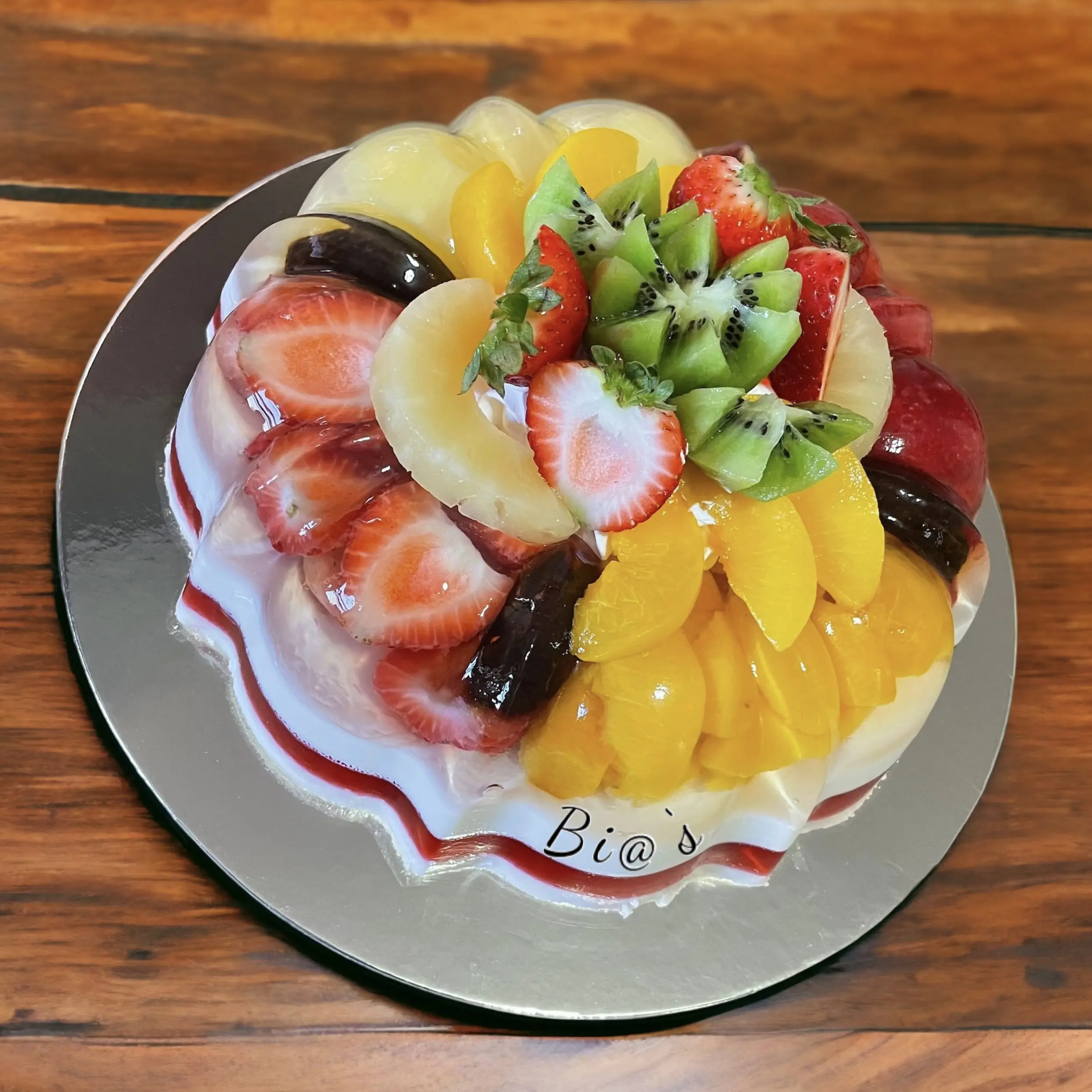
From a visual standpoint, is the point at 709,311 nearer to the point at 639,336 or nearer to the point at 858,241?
the point at 639,336

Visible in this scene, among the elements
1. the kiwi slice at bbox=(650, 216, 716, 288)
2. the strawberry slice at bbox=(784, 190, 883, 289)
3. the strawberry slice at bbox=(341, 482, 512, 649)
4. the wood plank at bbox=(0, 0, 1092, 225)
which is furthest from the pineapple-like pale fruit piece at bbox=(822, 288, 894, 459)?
the wood plank at bbox=(0, 0, 1092, 225)

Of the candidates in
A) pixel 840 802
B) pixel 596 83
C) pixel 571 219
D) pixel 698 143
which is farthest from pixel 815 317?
pixel 596 83

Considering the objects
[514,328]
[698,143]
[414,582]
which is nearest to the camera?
[514,328]

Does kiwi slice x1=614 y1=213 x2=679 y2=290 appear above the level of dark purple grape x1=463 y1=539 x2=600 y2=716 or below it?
above

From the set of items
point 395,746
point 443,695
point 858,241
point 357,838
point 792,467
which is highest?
point 858,241

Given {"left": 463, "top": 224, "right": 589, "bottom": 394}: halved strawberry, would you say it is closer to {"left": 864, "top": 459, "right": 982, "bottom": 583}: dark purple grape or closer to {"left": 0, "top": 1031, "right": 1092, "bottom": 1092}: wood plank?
{"left": 864, "top": 459, "right": 982, "bottom": 583}: dark purple grape

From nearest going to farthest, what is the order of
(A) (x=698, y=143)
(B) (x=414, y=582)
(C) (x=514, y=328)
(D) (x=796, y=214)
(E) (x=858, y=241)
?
1. (C) (x=514, y=328)
2. (B) (x=414, y=582)
3. (D) (x=796, y=214)
4. (E) (x=858, y=241)
5. (A) (x=698, y=143)

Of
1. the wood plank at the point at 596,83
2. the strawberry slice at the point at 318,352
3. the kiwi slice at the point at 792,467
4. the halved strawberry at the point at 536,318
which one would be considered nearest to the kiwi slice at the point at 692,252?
the halved strawberry at the point at 536,318
